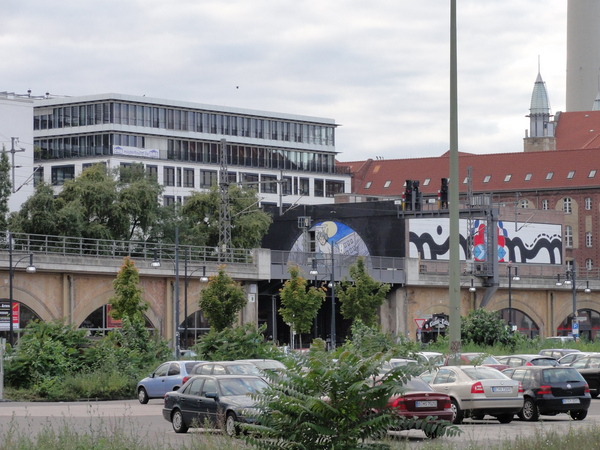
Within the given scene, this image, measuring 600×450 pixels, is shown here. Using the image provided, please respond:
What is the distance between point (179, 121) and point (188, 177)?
5.50 meters

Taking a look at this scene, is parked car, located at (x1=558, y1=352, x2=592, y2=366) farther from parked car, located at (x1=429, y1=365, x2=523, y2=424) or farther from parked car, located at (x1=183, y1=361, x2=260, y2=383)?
parked car, located at (x1=183, y1=361, x2=260, y2=383)

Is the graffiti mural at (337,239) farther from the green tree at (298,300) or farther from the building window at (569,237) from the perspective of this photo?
the building window at (569,237)

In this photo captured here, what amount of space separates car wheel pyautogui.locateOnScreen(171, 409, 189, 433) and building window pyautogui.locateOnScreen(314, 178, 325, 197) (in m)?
102

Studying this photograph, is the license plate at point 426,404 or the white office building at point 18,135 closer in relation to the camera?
the license plate at point 426,404

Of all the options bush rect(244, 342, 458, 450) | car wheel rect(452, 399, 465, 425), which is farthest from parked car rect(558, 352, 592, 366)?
bush rect(244, 342, 458, 450)

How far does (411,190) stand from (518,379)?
2856 cm

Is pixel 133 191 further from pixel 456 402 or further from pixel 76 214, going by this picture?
pixel 456 402

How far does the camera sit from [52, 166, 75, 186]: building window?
→ 110m

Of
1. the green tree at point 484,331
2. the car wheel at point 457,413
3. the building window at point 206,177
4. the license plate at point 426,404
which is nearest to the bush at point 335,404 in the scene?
the license plate at point 426,404

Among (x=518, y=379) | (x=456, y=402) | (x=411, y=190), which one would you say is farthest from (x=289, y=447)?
(x=411, y=190)

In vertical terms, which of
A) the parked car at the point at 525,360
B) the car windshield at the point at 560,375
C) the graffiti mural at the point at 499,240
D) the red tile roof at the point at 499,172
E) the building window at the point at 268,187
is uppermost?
the red tile roof at the point at 499,172

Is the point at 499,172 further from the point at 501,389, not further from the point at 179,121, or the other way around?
the point at 501,389

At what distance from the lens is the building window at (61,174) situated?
361ft

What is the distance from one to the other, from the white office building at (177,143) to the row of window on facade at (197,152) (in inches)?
3.6
